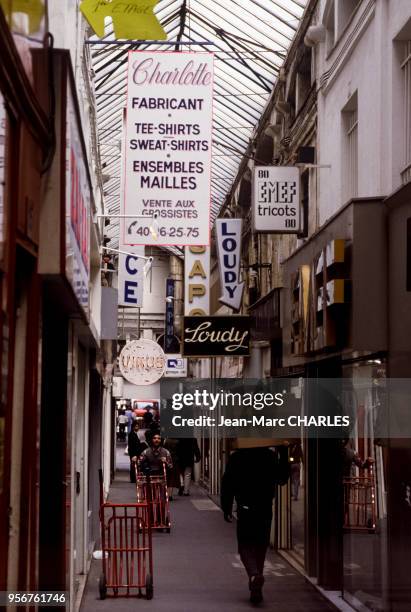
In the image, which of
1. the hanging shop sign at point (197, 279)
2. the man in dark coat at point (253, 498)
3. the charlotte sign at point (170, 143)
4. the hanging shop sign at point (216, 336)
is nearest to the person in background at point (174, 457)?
the hanging shop sign at point (197, 279)

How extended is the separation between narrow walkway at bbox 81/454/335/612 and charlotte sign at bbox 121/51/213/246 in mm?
4372

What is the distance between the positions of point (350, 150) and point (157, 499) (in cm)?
862

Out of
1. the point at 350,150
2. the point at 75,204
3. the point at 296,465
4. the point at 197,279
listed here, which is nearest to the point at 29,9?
the point at 75,204

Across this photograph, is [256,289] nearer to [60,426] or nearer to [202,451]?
[202,451]

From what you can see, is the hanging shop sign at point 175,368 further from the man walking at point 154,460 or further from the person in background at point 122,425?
the person in background at point 122,425

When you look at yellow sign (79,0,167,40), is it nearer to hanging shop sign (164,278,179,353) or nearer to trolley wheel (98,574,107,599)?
trolley wheel (98,574,107,599)

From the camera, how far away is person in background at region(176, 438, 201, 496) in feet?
88.6

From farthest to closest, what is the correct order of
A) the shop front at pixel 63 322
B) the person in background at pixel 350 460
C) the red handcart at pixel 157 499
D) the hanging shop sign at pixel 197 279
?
the hanging shop sign at pixel 197 279
the red handcart at pixel 157 499
the person in background at pixel 350 460
the shop front at pixel 63 322

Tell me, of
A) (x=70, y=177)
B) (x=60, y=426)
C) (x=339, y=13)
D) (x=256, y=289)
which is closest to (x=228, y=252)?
(x=256, y=289)

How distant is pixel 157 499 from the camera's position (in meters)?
20.2

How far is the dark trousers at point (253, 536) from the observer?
1223 cm

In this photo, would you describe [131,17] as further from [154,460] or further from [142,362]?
[142,362]

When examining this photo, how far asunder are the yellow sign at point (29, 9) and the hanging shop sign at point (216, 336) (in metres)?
14.1

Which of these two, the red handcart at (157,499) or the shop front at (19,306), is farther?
the red handcart at (157,499)
